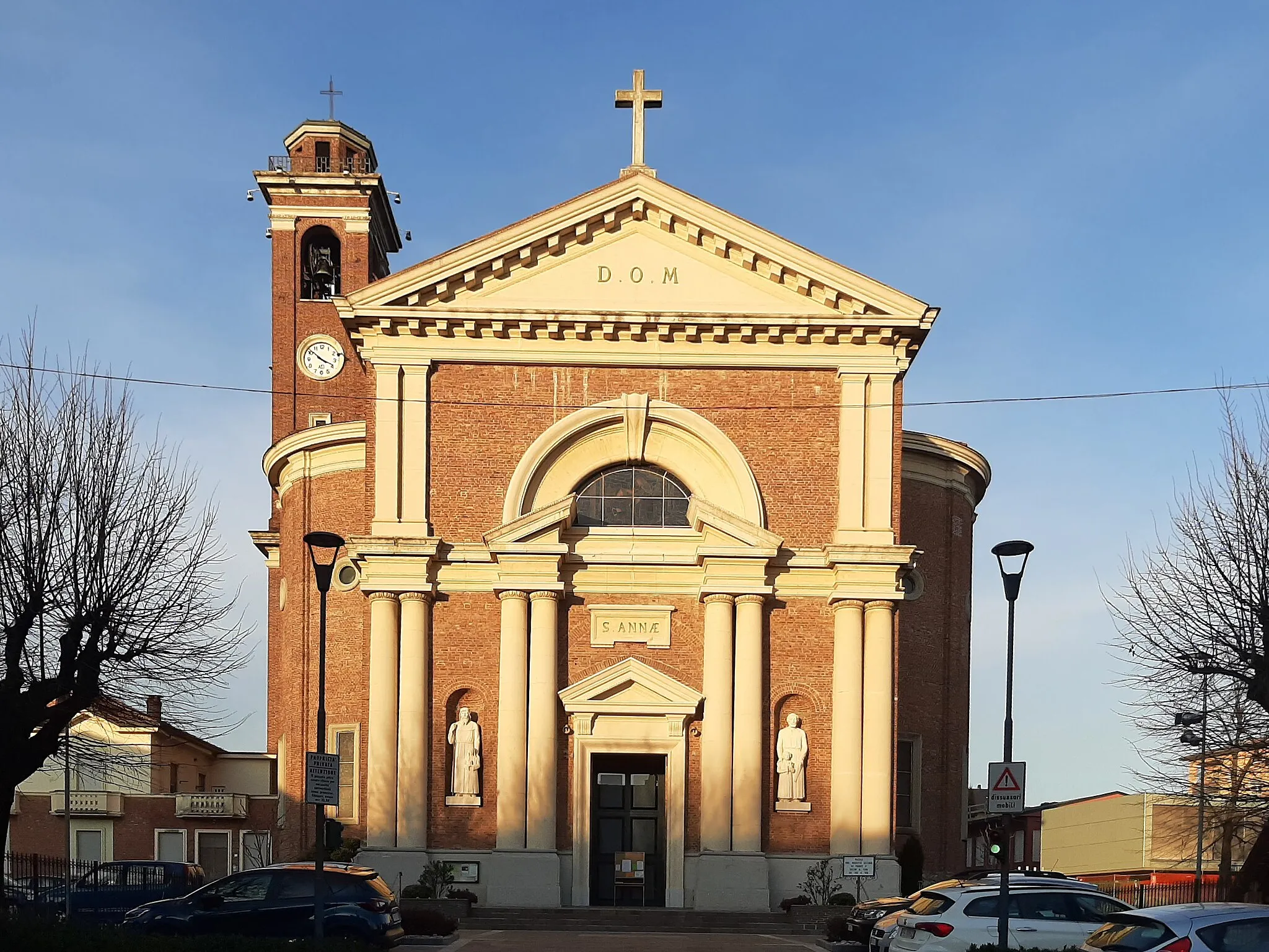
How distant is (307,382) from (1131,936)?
41955mm

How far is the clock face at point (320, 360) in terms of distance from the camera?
181 ft

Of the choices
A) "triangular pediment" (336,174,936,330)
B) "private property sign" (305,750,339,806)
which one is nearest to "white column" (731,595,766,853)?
"triangular pediment" (336,174,936,330)

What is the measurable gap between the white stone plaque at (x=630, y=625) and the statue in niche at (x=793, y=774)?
10.3 feet

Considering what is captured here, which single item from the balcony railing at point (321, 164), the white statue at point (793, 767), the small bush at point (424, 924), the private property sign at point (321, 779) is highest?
the balcony railing at point (321, 164)

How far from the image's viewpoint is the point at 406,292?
1342 inches

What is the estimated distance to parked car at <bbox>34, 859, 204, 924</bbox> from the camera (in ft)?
102

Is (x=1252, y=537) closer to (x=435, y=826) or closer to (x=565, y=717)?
(x=565, y=717)

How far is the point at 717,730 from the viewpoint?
109 ft

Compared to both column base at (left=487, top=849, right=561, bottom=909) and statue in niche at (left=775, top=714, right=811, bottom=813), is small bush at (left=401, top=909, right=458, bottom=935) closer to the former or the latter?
column base at (left=487, top=849, right=561, bottom=909)

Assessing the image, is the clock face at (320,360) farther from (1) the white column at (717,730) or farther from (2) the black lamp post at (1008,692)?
(2) the black lamp post at (1008,692)

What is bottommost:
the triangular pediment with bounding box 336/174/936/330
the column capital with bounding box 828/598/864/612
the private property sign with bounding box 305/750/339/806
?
the private property sign with bounding box 305/750/339/806

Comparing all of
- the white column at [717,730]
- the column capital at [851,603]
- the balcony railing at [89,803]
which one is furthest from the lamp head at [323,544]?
the balcony railing at [89,803]

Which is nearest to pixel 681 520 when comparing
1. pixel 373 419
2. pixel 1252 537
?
pixel 373 419

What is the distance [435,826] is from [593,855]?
337 centimetres
